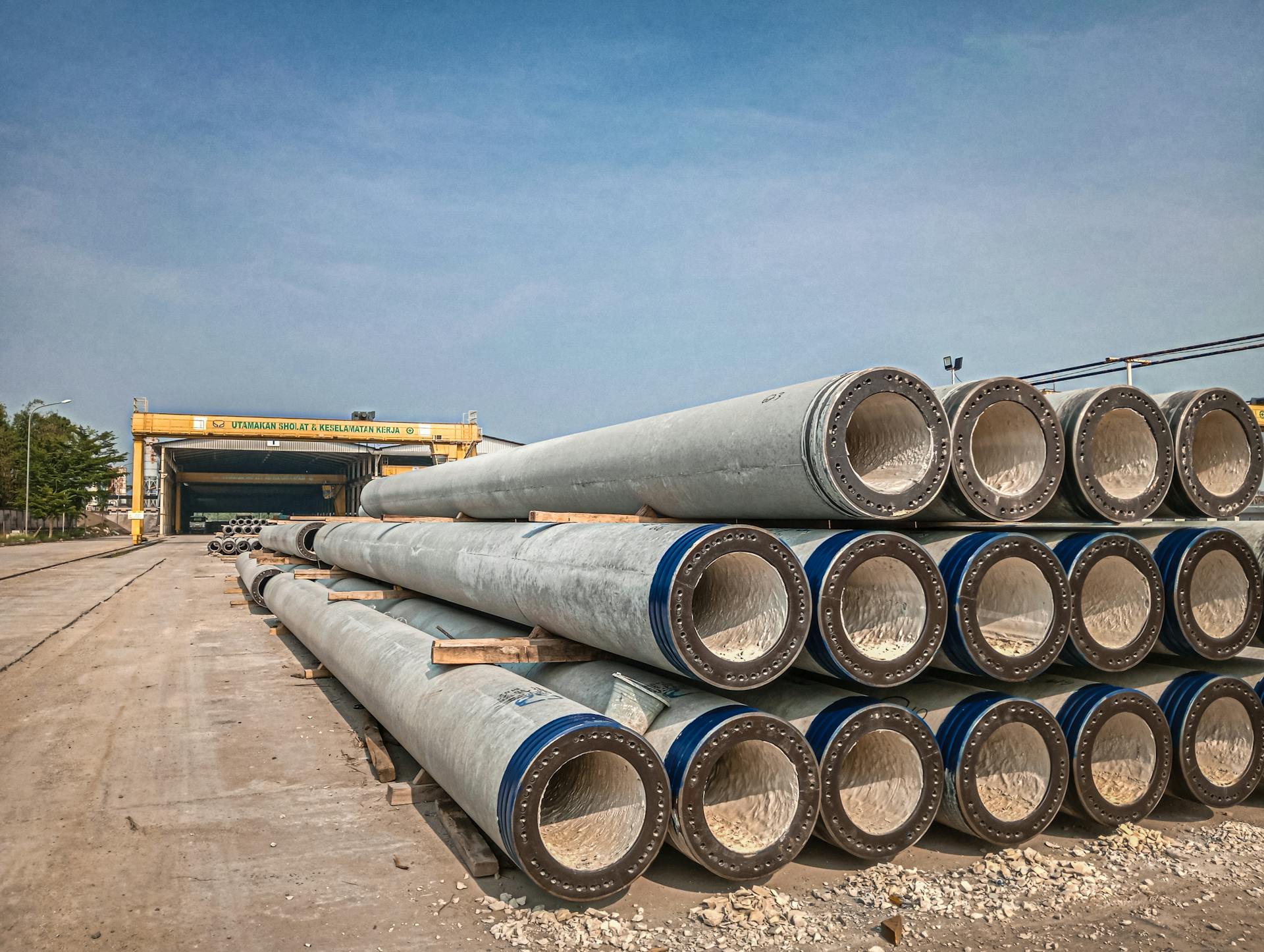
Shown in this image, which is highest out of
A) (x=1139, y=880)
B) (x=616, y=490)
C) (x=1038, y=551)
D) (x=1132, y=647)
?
(x=616, y=490)

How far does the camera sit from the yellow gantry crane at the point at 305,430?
37.8 m

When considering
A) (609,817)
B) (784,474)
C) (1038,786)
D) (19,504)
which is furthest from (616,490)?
(19,504)

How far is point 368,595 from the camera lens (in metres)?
9.52

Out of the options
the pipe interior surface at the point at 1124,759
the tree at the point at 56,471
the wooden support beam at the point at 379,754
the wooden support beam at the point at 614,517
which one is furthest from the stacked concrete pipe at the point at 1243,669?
the tree at the point at 56,471

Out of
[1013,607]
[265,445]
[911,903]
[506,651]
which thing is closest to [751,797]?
[911,903]

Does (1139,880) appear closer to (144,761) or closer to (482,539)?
(482,539)

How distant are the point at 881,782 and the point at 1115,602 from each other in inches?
75.8

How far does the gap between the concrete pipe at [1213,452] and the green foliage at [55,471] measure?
6416 cm

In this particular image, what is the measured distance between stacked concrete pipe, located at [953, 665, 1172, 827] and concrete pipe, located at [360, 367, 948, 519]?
147 centimetres

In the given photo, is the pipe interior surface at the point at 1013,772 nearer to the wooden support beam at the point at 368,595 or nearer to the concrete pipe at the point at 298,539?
the wooden support beam at the point at 368,595

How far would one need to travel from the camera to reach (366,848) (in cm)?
491

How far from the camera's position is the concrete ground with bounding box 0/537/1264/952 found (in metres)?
3.89

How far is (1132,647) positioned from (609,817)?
10.6ft

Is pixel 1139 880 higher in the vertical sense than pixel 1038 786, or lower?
lower
